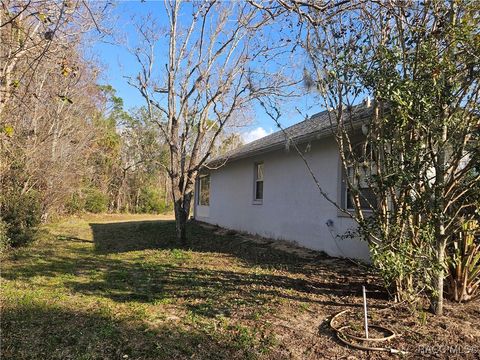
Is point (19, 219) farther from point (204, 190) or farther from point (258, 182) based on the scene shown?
point (204, 190)

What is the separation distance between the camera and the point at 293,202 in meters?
10.8

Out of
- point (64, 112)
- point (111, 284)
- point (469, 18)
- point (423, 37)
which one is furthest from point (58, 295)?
point (64, 112)

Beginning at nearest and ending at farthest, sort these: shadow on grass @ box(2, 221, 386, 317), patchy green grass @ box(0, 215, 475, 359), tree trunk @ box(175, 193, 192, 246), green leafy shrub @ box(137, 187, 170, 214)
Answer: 1. patchy green grass @ box(0, 215, 475, 359)
2. shadow on grass @ box(2, 221, 386, 317)
3. tree trunk @ box(175, 193, 192, 246)
4. green leafy shrub @ box(137, 187, 170, 214)

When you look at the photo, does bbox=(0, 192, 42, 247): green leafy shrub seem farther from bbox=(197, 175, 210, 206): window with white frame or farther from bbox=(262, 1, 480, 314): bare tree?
bbox=(197, 175, 210, 206): window with white frame

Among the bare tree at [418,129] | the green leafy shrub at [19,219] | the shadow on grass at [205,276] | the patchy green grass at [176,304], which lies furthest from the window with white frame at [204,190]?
the bare tree at [418,129]

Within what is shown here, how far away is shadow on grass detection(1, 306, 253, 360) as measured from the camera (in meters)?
3.72

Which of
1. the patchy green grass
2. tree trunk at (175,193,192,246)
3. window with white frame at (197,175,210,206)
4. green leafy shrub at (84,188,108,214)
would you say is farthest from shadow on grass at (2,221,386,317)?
green leafy shrub at (84,188,108,214)

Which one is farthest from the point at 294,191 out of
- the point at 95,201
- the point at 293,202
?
the point at 95,201

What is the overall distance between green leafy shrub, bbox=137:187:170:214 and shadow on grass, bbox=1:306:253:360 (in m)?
27.2

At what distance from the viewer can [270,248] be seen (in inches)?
405

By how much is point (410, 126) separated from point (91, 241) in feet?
34.4

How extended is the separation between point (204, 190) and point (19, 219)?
1149cm

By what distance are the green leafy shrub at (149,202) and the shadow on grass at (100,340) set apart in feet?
89.3

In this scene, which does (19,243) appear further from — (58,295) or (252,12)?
(252,12)
